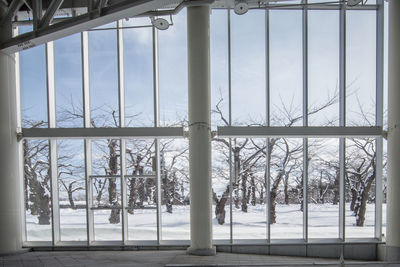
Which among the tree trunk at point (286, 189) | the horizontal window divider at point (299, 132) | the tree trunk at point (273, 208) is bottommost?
the tree trunk at point (273, 208)

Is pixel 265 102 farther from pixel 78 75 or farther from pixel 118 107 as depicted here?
pixel 78 75

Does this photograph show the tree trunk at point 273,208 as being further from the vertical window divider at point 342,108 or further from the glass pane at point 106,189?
the glass pane at point 106,189

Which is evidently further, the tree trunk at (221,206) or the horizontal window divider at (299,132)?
the tree trunk at (221,206)

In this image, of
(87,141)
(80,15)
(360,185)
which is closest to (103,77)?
(87,141)

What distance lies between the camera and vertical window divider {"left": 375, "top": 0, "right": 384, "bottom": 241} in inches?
373

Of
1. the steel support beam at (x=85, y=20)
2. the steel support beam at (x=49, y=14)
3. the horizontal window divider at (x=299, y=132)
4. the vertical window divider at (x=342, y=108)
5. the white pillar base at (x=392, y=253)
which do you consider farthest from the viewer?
the vertical window divider at (x=342, y=108)

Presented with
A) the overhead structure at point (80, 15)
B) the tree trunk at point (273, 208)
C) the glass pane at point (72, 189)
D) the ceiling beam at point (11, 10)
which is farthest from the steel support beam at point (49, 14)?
the tree trunk at point (273, 208)

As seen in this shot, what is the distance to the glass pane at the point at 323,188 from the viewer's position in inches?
384

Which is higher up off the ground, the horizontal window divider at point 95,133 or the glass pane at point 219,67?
the glass pane at point 219,67

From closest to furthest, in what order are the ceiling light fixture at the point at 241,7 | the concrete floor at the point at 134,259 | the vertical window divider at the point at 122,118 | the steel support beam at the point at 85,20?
the steel support beam at the point at 85,20
the concrete floor at the point at 134,259
the ceiling light fixture at the point at 241,7
the vertical window divider at the point at 122,118

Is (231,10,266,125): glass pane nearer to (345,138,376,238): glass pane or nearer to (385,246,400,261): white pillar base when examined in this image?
(345,138,376,238): glass pane

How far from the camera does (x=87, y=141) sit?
31.9ft

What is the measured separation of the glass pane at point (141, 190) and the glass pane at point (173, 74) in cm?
118

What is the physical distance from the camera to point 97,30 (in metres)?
10.0
